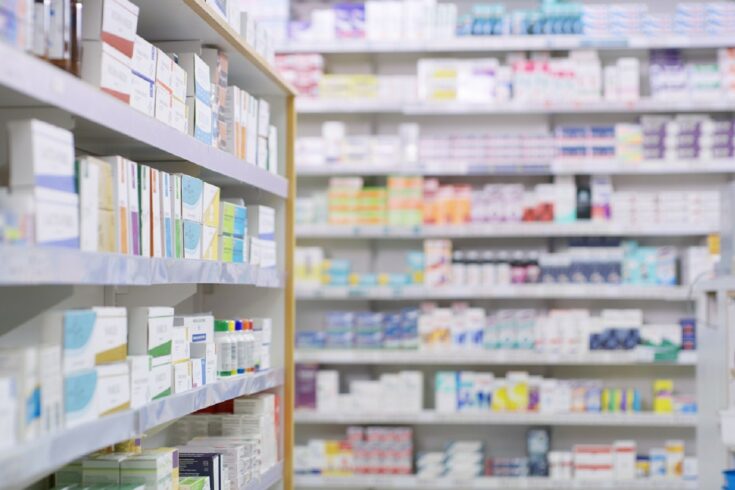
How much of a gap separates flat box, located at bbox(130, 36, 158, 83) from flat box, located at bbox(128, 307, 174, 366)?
26.5 inches

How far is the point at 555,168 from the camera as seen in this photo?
6.63 m

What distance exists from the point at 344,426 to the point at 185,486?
12.5ft

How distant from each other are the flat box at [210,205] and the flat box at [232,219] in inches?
2.9

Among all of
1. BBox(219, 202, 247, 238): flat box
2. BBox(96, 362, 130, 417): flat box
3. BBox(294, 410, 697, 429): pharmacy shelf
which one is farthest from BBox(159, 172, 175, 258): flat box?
BBox(294, 410, 697, 429): pharmacy shelf

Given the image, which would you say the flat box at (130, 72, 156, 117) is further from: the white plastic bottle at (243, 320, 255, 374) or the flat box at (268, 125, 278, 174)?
the flat box at (268, 125, 278, 174)

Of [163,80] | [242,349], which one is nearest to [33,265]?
[163,80]

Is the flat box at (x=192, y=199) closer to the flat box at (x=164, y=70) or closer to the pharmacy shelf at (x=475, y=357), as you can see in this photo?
the flat box at (x=164, y=70)

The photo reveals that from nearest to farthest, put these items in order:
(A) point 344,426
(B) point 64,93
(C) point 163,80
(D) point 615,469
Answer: (B) point 64,93 < (C) point 163,80 < (D) point 615,469 < (A) point 344,426

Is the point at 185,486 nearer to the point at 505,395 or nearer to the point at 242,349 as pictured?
the point at 242,349

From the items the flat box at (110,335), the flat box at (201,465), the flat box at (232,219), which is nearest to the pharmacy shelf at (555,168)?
the flat box at (232,219)

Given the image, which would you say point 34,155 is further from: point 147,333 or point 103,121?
point 147,333

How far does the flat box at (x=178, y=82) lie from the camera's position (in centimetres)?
330

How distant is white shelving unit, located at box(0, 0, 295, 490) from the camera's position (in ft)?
7.36

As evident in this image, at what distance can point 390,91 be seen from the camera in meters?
6.84
